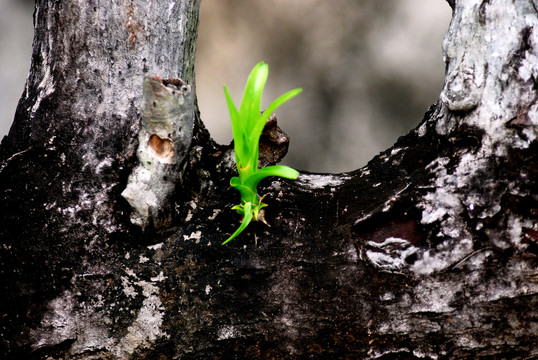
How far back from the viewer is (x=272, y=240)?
73 cm

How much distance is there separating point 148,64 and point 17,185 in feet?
0.89

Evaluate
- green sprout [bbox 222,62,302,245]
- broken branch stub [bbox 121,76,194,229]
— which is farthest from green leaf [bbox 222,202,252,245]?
broken branch stub [bbox 121,76,194,229]

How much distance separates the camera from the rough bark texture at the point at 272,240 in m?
0.68

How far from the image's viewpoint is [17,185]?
2.41ft

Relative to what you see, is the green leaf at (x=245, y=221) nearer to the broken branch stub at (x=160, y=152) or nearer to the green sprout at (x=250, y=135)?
the green sprout at (x=250, y=135)

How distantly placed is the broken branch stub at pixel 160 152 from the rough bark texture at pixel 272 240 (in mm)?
24

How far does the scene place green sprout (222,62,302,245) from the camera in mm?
722

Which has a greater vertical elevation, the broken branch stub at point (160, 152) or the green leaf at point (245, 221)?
the broken branch stub at point (160, 152)

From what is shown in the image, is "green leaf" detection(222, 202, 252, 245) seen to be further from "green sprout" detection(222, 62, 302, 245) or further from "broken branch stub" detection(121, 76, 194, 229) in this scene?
"broken branch stub" detection(121, 76, 194, 229)

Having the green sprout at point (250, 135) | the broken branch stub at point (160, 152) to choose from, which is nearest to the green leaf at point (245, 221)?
the green sprout at point (250, 135)

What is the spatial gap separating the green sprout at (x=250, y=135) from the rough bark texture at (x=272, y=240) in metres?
0.04

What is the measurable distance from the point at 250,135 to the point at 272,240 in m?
0.16

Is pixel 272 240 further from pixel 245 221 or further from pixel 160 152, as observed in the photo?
pixel 160 152

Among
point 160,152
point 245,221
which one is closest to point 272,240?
point 245,221
